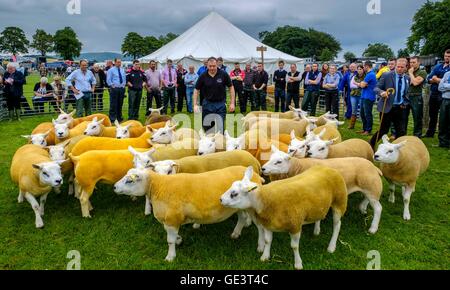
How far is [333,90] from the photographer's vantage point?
12328mm

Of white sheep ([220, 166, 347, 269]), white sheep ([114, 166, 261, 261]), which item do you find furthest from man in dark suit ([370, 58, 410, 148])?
white sheep ([114, 166, 261, 261])

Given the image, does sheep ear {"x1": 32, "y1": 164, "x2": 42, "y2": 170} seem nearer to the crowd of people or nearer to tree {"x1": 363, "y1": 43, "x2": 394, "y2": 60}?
the crowd of people

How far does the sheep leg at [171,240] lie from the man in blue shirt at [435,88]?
783cm

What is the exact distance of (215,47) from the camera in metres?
23.7

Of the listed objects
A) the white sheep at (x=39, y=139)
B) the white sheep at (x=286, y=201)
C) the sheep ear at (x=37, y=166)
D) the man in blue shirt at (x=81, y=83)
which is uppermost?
the man in blue shirt at (x=81, y=83)

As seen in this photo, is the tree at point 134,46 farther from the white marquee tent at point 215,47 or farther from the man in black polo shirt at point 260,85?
the man in black polo shirt at point 260,85

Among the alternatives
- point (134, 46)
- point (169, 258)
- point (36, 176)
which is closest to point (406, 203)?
point (169, 258)

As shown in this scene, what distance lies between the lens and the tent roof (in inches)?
914

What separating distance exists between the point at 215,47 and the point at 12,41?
93.4 meters

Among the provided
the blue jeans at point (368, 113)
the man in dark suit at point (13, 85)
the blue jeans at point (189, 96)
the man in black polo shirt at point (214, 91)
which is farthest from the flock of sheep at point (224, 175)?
the blue jeans at point (189, 96)

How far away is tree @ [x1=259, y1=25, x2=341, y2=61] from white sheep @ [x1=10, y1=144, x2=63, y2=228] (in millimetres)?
92202

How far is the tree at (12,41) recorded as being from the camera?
94.4 m
